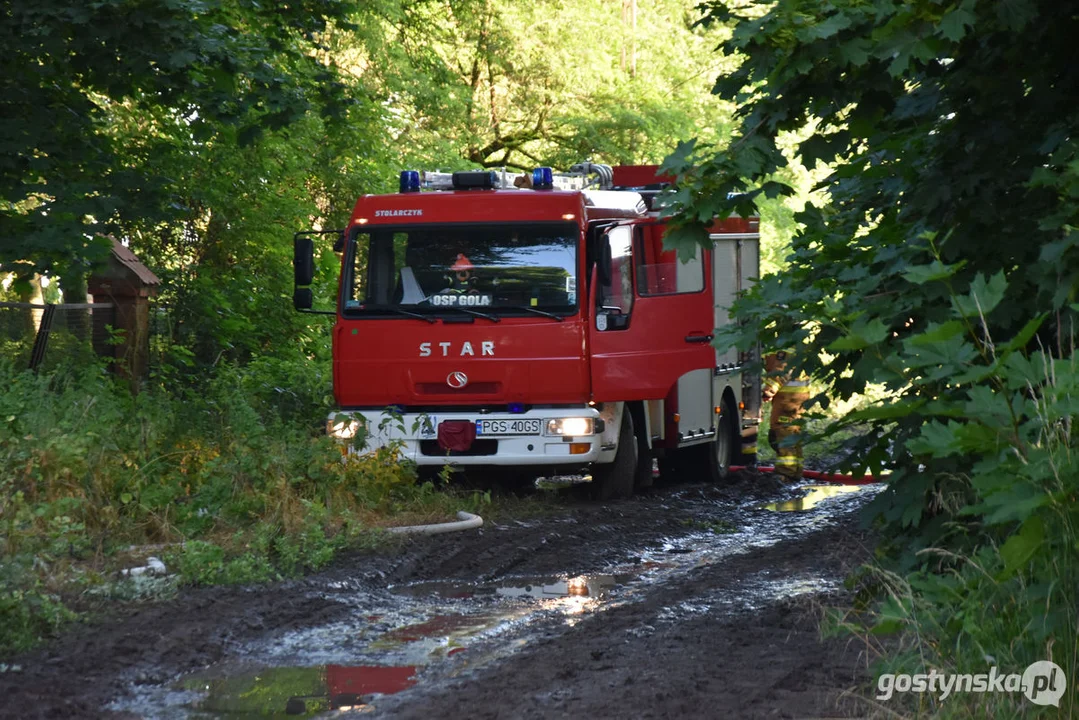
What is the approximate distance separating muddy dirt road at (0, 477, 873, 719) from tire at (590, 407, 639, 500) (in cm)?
259

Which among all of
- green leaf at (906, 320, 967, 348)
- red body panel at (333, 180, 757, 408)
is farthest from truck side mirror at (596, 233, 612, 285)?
green leaf at (906, 320, 967, 348)

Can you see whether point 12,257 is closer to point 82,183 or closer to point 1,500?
point 82,183

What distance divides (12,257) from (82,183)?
885mm

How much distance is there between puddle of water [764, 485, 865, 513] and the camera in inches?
569

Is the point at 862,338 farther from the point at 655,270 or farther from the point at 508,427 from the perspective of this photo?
the point at 655,270

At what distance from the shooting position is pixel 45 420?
10336 mm

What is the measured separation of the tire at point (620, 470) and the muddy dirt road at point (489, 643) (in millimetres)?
2593

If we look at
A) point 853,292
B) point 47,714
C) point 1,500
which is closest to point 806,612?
point 853,292

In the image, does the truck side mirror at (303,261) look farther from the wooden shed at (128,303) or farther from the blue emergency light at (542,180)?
the wooden shed at (128,303)

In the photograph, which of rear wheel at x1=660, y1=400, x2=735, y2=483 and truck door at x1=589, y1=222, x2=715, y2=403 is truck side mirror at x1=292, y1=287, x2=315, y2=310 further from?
rear wheel at x1=660, y1=400, x2=735, y2=483

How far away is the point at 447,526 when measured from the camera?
1125 centimetres

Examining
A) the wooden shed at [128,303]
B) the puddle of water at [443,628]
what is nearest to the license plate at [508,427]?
the puddle of water at [443,628]

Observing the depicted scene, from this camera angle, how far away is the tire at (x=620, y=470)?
1392 cm

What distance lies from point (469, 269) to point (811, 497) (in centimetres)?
487
